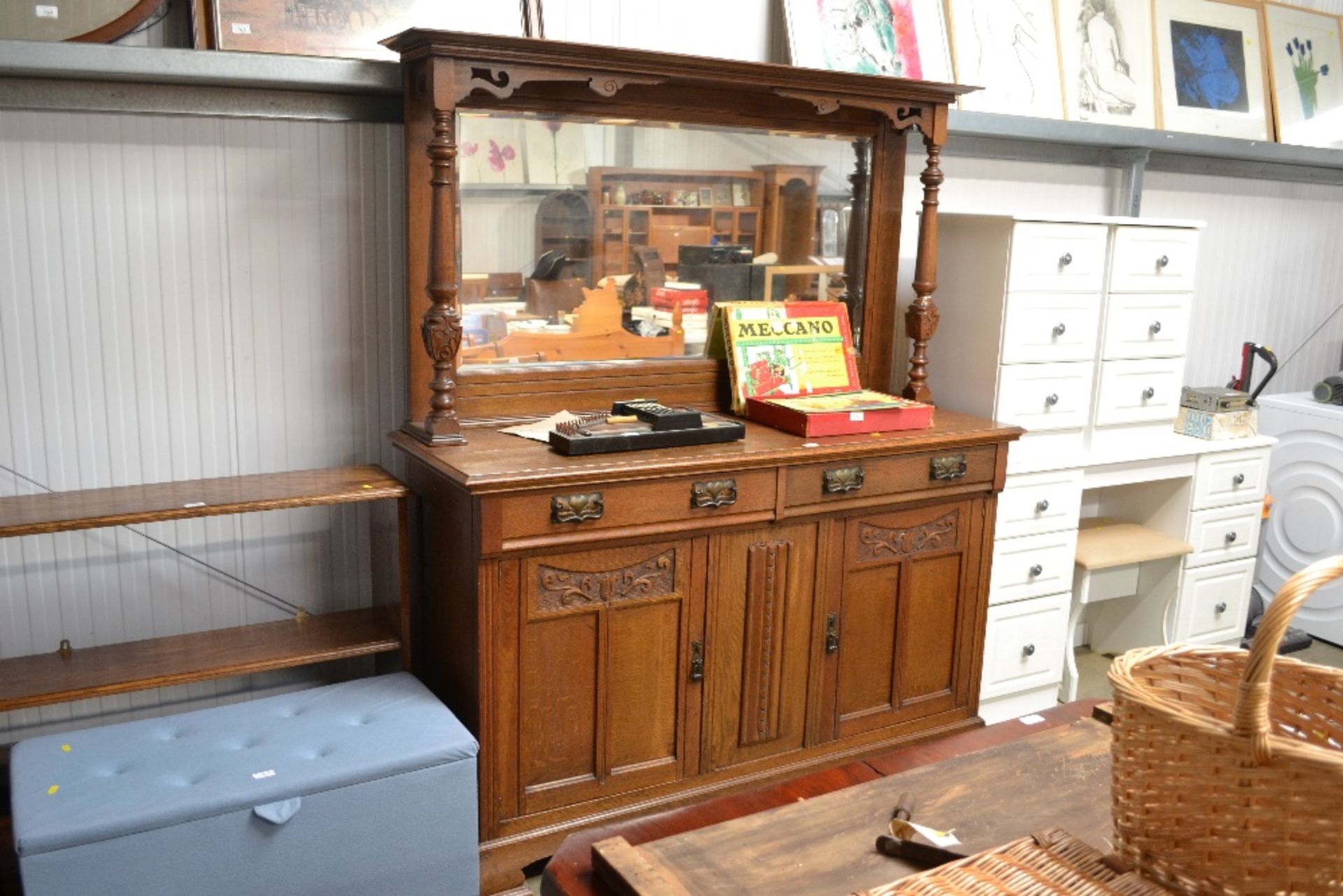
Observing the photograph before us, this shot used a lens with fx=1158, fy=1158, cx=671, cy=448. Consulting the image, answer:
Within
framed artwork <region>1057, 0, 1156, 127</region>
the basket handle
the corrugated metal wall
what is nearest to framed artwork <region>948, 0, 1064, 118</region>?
framed artwork <region>1057, 0, 1156, 127</region>

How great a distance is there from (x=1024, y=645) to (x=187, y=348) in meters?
2.45

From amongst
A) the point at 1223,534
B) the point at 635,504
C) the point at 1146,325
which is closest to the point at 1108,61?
the point at 1146,325

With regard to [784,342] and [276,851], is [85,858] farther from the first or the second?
[784,342]

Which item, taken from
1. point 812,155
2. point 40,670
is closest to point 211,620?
point 40,670

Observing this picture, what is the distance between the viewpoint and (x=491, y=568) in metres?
2.48

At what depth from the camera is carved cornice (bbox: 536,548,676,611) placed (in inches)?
101

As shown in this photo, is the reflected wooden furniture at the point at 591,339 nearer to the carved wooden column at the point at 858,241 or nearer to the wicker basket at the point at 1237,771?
the carved wooden column at the point at 858,241

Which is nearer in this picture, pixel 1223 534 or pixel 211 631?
pixel 211 631

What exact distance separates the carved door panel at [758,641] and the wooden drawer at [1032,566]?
691 millimetres

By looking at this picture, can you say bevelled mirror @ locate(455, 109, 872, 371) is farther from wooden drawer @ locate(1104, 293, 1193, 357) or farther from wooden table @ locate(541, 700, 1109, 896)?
wooden table @ locate(541, 700, 1109, 896)

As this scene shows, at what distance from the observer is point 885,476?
2969 mm

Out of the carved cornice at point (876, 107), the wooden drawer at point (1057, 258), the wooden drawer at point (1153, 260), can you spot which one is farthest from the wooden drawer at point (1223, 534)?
the carved cornice at point (876, 107)

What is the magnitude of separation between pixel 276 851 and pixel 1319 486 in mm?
3853

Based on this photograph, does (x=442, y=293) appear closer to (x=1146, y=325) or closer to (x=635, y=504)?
(x=635, y=504)
